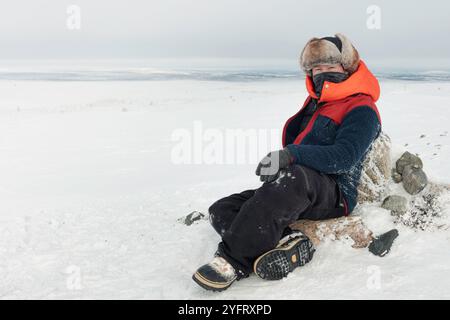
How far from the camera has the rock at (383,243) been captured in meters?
3.37

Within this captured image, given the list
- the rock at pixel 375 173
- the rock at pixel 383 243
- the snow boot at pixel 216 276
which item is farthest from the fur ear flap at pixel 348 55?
the snow boot at pixel 216 276

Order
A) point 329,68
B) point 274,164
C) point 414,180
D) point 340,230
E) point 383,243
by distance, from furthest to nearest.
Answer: point 414,180 < point 329,68 < point 340,230 < point 383,243 < point 274,164

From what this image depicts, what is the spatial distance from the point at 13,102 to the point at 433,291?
24648mm

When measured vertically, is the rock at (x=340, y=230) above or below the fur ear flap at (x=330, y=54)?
below

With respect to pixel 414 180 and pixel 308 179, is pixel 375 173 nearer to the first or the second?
pixel 414 180

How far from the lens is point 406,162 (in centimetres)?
425

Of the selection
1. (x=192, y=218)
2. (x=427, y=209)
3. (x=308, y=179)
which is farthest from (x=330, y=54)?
(x=192, y=218)

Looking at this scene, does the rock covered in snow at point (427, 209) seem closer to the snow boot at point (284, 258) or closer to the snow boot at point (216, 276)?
the snow boot at point (284, 258)

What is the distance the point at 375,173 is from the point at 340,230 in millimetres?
852

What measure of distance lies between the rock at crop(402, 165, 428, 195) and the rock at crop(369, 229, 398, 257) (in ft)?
2.39

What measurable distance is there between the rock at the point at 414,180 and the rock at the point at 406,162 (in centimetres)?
7

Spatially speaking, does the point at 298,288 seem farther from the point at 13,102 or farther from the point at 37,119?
the point at 13,102
